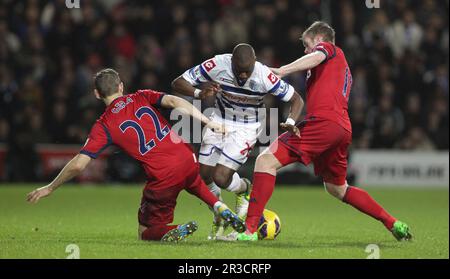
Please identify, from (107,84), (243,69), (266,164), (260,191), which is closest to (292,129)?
(266,164)

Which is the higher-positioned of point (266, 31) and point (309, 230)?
point (266, 31)

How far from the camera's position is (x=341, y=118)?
8648 millimetres

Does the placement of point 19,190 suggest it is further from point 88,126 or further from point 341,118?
point 341,118

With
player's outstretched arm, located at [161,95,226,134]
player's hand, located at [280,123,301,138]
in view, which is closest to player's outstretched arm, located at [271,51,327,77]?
player's hand, located at [280,123,301,138]

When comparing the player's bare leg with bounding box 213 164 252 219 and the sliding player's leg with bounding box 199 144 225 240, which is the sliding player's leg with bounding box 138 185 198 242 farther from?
the sliding player's leg with bounding box 199 144 225 240

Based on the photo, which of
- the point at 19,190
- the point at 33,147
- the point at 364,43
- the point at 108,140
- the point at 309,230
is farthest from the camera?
the point at 364,43

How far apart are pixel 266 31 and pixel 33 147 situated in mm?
4826

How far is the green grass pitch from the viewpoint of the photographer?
25.5 ft

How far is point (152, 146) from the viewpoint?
834 cm

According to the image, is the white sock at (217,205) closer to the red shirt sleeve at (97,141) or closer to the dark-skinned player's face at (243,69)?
the red shirt sleeve at (97,141)

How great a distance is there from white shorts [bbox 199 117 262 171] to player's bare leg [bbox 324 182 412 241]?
3.74ft

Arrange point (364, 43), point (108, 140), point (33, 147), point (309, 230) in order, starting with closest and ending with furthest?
point (108, 140), point (309, 230), point (33, 147), point (364, 43)

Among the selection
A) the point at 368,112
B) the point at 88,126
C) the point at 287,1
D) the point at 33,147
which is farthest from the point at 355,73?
the point at 33,147

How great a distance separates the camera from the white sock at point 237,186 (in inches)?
379
